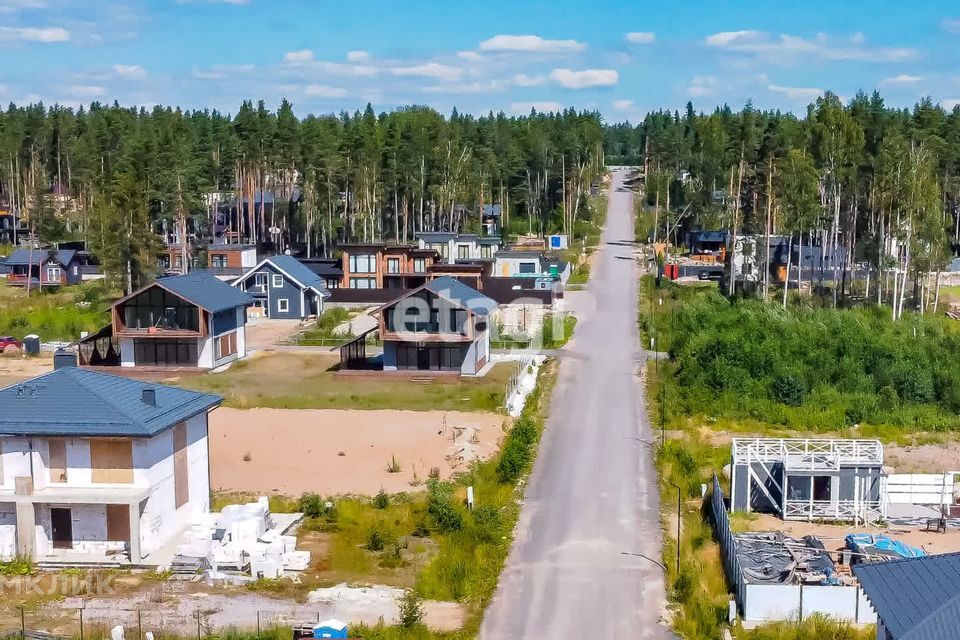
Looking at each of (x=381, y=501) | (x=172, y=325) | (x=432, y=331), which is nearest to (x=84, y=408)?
(x=381, y=501)

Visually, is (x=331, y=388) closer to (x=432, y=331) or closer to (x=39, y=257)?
(x=432, y=331)

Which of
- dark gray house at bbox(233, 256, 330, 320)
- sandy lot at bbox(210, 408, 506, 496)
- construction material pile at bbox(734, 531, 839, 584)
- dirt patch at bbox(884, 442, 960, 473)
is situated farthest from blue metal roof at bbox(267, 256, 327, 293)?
construction material pile at bbox(734, 531, 839, 584)

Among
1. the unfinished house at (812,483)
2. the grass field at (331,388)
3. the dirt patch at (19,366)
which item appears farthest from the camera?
the dirt patch at (19,366)

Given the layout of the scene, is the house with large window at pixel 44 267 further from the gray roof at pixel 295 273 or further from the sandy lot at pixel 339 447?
the sandy lot at pixel 339 447

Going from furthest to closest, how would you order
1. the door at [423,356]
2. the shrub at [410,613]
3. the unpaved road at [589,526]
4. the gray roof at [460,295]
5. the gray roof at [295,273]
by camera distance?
the gray roof at [295,273] → the door at [423,356] → the gray roof at [460,295] → the unpaved road at [589,526] → the shrub at [410,613]

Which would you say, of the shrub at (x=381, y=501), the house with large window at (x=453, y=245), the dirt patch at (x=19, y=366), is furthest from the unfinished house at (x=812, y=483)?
the house with large window at (x=453, y=245)

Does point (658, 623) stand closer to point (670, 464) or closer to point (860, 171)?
point (670, 464)

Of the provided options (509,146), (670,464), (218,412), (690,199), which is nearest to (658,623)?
(670,464)
